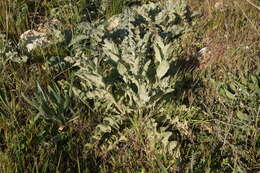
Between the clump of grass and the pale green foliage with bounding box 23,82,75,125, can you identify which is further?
the pale green foliage with bounding box 23,82,75,125

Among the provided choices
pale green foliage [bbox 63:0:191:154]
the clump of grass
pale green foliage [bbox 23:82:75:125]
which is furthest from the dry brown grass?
pale green foliage [bbox 23:82:75:125]

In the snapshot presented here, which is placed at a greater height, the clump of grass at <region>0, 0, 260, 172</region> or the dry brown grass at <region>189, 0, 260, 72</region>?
the dry brown grass at <region>189, 0, 260, 72</region>

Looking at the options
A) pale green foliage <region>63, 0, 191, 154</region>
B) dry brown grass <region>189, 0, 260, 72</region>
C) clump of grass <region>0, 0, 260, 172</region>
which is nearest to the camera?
clump of grass <region>0, 0, 260, 172</region>

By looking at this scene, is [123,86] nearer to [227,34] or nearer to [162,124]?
[162,124]

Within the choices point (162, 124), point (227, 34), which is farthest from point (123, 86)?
point (227, 34)

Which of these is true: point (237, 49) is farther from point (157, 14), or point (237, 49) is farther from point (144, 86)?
point (144, 86)

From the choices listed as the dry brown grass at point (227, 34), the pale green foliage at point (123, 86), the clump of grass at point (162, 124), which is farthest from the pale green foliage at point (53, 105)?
the dry brown grass at point (227, 34)

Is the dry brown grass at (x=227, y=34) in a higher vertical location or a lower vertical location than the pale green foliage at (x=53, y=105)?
higher

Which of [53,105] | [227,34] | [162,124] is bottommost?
[162,124]

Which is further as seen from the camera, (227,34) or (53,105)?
(227,34)

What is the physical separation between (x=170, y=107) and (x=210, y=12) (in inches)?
54.9

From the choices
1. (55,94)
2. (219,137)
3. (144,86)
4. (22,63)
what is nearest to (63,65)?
(22,63)

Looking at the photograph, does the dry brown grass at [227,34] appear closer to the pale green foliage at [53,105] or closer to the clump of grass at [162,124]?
the clump of grass at [162,124]

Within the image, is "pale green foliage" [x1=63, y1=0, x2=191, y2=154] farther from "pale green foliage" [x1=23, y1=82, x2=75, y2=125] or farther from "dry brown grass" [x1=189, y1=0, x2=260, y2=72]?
"dry brown grass" [x1=189, y1=0, x2=260, y2=72]
